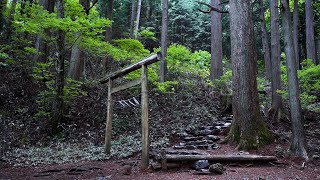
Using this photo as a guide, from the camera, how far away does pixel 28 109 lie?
1113cm

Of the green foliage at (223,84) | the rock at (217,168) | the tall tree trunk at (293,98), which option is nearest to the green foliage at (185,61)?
the green foliage at (223,84)

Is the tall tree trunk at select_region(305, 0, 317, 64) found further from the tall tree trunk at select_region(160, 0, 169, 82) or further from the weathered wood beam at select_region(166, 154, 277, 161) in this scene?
the weathered wood beam at select_region(166, 154, 277, 161)

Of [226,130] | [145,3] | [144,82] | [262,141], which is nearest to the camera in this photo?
[144,82]

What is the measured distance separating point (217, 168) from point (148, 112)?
9.42 ft

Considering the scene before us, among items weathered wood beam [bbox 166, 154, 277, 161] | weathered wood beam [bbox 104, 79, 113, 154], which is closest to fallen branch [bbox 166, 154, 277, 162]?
weathered wood beam [bbox 166, 154, 277, 161]

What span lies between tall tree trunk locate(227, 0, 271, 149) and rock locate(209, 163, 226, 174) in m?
1.69

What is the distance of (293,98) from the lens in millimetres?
6637

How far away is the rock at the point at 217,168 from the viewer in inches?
226

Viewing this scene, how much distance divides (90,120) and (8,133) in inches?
115

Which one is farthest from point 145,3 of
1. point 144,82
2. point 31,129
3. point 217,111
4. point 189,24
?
point 144,82

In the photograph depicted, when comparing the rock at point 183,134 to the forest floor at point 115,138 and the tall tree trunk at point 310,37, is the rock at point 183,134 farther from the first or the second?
the tall tree trunk at point 310,37

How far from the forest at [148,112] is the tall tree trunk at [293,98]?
0.02 meters

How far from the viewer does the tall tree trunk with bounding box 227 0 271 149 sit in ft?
24.5

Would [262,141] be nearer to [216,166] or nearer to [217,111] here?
[216,166]
